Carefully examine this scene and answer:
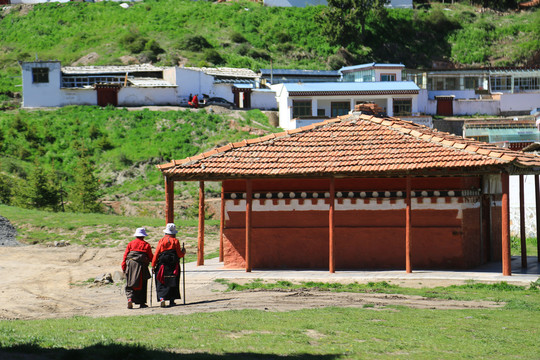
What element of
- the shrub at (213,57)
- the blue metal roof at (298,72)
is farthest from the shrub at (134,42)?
the blue metal roof at (298,72)

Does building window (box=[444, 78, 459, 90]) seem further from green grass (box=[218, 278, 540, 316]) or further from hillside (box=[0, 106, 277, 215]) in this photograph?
green grass (box=[218, 278, 540, 316])

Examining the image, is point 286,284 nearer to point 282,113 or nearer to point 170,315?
point 170,315

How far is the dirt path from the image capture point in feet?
51.4

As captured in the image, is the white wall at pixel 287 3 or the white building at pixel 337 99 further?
the white wall at pixel 287 3

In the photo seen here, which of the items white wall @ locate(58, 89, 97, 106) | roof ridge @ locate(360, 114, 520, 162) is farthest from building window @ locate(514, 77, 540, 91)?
roof ridge @ locate(360, 114, 520, 162)

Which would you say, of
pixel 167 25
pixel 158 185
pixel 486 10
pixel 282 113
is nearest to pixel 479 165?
pixel 158 185

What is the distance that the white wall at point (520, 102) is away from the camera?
69.8 meters

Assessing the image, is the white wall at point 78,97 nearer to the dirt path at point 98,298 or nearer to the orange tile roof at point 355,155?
the dirt path at point 98,298

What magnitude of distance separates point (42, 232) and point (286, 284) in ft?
52.5

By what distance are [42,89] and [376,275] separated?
156 feet

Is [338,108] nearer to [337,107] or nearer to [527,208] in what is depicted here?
[337,107]

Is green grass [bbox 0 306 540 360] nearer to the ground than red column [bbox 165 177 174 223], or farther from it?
nearer to the ground

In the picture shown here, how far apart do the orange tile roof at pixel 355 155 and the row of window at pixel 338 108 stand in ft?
122

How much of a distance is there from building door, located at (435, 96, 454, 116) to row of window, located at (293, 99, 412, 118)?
5.51 m
